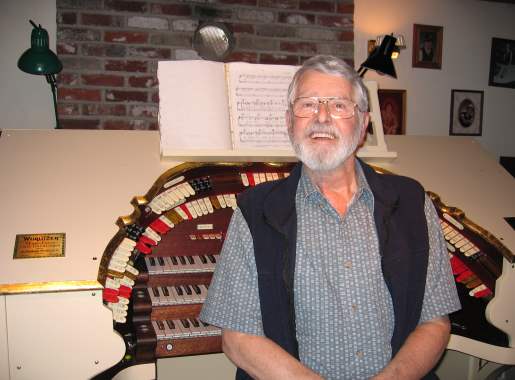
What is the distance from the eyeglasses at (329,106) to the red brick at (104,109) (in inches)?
63.9

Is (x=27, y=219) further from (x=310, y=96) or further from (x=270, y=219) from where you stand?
(x=310, y=96)

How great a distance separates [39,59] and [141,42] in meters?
0.61

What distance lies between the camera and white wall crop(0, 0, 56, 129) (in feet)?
8.46

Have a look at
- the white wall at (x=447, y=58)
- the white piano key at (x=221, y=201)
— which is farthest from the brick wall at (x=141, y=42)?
the white piano key at (x=221, y=201)

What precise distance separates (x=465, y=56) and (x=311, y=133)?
2.58 metres

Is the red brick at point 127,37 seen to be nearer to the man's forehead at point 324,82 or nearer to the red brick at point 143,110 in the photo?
the red brick at point 143,110

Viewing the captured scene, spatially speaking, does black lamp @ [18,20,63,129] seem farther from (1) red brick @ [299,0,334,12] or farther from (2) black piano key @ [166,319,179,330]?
(1) red brick @ [299,0,334,12]

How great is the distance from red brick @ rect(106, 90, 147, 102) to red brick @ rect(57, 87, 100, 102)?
7cm

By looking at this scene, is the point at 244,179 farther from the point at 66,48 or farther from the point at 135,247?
the point at 66,48

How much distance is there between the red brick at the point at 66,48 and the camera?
2.57 meters

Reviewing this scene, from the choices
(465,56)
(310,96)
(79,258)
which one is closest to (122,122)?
(79,258)

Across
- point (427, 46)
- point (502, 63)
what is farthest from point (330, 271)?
point (502, 63)

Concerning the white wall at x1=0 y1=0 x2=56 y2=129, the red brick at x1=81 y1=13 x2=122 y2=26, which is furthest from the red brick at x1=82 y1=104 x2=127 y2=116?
the red brick at x1=81 y1=13 x2=122 y2=26

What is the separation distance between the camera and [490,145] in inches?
137
